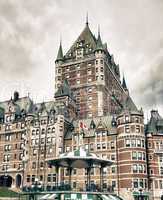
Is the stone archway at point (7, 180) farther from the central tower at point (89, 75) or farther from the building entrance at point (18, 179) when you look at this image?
the central tower at point (89, 75)

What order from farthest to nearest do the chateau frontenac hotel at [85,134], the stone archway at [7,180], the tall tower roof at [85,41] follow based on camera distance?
the tall tower roof at [85,41] < the stone archway at [7,180] < the chateau frontenac hotel at [85,134]

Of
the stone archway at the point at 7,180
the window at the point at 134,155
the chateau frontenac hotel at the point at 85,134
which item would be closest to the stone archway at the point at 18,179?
the chateau frontenac hotel at the point at 85,134

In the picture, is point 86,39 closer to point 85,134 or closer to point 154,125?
point 85,134

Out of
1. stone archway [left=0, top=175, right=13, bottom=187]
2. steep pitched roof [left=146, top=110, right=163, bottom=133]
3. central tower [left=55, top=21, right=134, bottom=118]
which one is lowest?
stone archway [left=0, top=175, right=13, bottom=187]

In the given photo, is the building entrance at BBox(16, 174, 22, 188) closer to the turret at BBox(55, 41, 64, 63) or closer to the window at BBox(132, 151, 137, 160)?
the window at BBox(132, 151, 137, 160)

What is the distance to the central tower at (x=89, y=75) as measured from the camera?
114 metres

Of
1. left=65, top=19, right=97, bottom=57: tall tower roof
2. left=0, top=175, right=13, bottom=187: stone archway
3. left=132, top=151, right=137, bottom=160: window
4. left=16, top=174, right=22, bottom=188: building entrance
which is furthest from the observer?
left=65, top=19, right=97, bottom=57: tall tower roof

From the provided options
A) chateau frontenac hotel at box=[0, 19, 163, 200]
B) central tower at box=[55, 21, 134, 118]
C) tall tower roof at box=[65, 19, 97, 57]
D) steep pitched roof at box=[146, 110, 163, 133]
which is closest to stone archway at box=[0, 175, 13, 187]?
chateau frontenac hotel at box=[0, 19, 163, 200]

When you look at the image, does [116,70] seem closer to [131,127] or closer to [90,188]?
[131,127]

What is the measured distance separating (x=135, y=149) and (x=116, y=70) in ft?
202

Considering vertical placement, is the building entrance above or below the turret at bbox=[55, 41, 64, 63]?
below

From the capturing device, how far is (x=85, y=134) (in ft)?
297

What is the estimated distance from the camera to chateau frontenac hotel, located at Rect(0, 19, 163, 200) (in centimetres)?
8150

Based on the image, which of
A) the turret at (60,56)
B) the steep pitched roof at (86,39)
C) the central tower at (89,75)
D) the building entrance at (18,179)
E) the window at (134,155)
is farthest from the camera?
the turret at (60,56)
